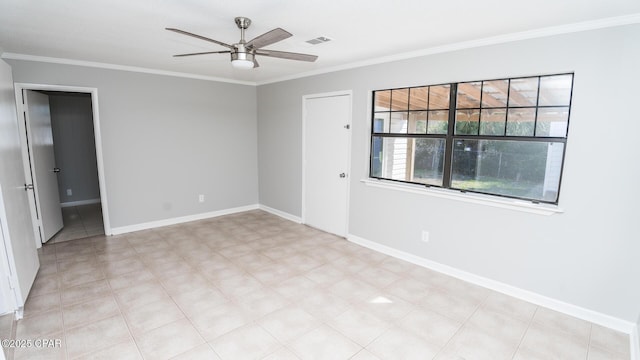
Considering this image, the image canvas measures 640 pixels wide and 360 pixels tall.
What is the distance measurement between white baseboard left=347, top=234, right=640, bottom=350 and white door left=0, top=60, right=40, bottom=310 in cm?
362

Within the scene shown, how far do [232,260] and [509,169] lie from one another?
3.16 m

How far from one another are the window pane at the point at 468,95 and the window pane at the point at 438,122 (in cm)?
17

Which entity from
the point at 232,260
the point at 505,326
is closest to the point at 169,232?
the point at 232,260

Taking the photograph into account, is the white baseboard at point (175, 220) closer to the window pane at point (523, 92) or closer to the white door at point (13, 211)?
the white door at point (13, 211)

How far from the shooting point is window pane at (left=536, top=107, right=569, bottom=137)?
2.67m

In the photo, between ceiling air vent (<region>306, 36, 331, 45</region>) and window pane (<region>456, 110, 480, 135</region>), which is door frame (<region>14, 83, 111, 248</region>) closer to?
ceiling air vent (<region>306, 36, 331, 45</region>)

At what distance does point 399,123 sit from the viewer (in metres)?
3.77

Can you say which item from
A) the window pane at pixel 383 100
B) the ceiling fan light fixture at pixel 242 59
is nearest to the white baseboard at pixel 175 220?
the window pane at pixel 383 100

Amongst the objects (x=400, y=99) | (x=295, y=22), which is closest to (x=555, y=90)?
(x=400, y=99)

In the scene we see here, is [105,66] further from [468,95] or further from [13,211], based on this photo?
[468,95]

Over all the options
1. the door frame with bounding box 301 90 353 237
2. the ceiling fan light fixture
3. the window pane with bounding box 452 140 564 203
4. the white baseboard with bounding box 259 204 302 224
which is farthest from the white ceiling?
the white baseboard with bounding box 259 204 302 224

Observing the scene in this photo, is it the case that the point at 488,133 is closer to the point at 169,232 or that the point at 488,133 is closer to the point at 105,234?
the point at 169,232

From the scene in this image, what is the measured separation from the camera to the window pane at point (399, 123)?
3711 mm

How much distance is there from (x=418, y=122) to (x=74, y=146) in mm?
6610
